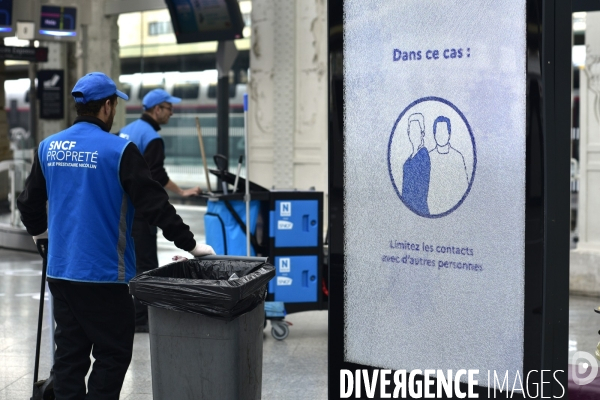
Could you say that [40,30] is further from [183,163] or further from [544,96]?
[544,96]

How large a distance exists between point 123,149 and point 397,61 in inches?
53.9

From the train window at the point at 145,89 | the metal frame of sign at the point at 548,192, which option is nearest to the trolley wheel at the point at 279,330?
the metal frame of sign at the point at 548,192

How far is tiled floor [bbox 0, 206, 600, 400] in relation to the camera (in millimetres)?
5156

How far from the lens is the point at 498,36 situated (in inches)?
118

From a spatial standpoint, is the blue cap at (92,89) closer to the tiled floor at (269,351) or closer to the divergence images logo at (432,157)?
the divergence images logo at (432,157)

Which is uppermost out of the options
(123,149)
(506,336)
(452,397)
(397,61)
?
(397,61)

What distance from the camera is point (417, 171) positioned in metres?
3.23

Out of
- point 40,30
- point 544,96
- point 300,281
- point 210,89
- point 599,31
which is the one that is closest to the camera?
point 544,96

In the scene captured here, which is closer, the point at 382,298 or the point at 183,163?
the point at 382,298

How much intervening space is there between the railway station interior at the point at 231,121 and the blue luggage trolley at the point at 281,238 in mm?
53

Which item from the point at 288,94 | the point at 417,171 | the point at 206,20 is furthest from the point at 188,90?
the point at 417,171

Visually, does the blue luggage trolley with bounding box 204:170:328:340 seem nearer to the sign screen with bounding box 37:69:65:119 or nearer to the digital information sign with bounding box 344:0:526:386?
the digital information sign with bounding box 344:0:526:386

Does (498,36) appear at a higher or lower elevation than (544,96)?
higher

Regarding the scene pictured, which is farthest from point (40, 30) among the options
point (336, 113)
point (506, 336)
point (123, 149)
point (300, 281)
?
point (506, 336)
